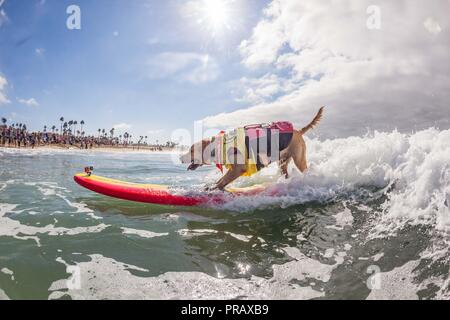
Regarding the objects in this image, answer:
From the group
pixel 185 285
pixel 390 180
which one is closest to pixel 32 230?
pixel 185 285

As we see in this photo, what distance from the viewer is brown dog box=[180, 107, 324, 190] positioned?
23.0 feet

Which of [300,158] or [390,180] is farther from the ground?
[300,158]

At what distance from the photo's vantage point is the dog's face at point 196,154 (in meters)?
7.32

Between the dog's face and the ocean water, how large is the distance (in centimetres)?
129

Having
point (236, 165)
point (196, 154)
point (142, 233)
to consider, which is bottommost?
point (142, 233)

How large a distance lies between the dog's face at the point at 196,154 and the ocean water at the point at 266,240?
1.29 meters

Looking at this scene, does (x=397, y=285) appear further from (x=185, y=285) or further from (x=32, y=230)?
(x=32, y=230)

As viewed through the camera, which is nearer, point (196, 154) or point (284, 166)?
point (196, 154)

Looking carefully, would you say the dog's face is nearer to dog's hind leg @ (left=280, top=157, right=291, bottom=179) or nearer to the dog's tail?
dog's hind leg @ (left=280, top=157, right=291, bottom=179)

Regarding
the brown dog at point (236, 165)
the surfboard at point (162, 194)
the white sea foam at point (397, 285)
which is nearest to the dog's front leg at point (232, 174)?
the brown dog at point (236, 165)

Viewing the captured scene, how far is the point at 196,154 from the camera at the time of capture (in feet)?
24.1

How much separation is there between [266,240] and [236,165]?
250 centimetres

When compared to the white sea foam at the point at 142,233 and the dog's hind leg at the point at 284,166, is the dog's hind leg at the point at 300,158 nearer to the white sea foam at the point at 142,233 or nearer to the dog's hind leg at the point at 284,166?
the dog's hind leg at the point at 284,166
